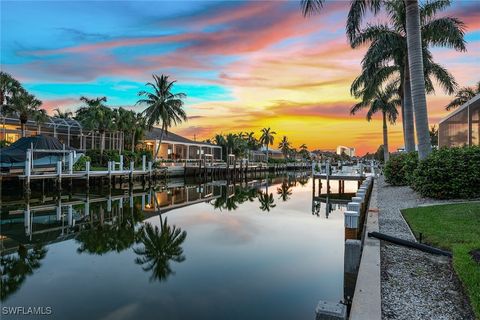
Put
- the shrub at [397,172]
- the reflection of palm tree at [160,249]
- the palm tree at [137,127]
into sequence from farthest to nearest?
the palm tree at [137,127], the shrub at [397,172], the reflection of palm tree at [160,249]

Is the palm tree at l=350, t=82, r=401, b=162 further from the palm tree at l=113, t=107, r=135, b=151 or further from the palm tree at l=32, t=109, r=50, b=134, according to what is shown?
the palm tree at l=32, t=109, r=50, b=134

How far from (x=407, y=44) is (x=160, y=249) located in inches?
579

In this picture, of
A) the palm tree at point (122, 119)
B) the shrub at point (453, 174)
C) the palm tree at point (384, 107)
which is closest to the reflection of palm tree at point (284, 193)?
the palm tree at point (384, 107)

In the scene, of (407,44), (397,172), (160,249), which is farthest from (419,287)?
(397,172)

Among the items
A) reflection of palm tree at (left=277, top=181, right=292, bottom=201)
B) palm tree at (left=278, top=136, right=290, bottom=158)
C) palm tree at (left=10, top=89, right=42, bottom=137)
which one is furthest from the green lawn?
palm tree at (left=278, top=136, right=290, bottom=158)

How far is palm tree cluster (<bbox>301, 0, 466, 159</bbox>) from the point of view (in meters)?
14.2

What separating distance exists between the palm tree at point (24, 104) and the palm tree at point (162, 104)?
43.8ft

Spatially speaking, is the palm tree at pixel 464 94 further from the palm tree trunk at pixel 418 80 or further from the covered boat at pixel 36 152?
the covered boat at pixel 36 152

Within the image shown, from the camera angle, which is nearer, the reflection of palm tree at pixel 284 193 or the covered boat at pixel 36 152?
the covered boat at pixel 36 152

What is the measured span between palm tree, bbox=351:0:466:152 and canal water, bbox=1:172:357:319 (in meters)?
10.1

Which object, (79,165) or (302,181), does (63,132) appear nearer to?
(79,165)

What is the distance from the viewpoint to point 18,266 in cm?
893

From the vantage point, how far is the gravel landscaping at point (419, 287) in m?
4.25

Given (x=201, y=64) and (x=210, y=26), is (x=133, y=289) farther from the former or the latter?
(x=201, y=64)
